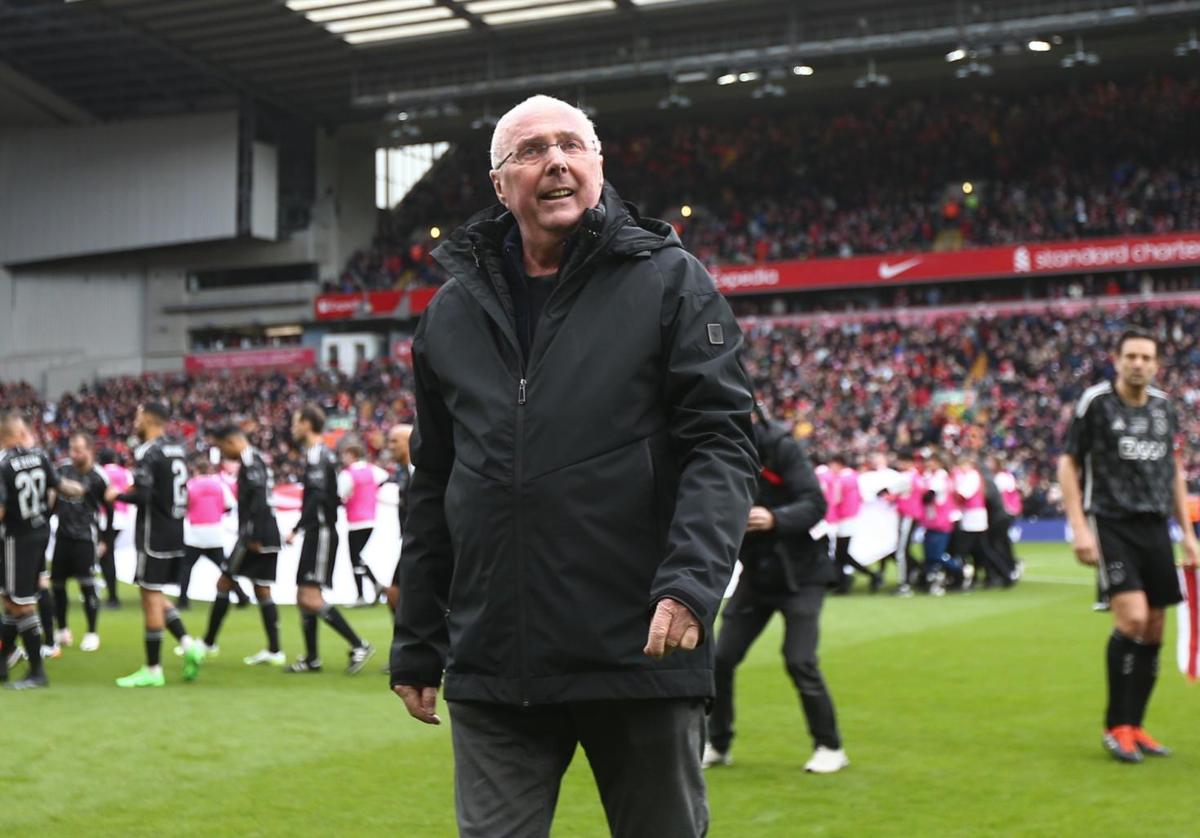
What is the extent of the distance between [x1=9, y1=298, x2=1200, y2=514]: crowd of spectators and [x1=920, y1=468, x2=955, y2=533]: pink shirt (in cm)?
1125

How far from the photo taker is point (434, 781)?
287 inches

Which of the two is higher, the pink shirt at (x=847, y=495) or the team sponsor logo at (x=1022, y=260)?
the team sponsor logo at (x=1022, y=260)

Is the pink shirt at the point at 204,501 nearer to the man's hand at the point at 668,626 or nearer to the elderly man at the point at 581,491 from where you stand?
the elderly man at the point at 581,491

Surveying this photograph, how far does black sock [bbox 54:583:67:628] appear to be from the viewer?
13844 mm

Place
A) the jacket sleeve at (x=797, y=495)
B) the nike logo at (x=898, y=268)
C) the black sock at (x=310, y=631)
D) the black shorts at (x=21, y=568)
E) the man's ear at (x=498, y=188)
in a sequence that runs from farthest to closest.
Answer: the nike logo at (x=898, y=268), the black sock at (x=310, y=631), the black shorts at (x=21, y=568), the jacket sleeve at (x=797, y=495), the man's ear at (x=498, y=188)

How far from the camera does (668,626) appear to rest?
2.87 meters

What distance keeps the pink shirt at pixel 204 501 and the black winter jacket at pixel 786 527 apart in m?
8.43

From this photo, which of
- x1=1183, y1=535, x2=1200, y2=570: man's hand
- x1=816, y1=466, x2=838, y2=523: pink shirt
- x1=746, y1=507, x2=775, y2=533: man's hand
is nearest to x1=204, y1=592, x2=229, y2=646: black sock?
x1=746, y1=507, x2=775, y2=533: man's hand

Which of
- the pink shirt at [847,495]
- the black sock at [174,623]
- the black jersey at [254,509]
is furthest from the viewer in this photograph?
the pink shirt at [847,495]

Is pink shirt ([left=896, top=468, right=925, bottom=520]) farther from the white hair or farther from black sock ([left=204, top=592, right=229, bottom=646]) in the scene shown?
the white hair

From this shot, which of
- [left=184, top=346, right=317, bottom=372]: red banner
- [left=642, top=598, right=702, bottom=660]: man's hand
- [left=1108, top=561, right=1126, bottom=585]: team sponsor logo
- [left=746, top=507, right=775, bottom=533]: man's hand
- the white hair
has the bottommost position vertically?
[left=1108, top=561, right=1126, bottom=585]: team sponsor logo

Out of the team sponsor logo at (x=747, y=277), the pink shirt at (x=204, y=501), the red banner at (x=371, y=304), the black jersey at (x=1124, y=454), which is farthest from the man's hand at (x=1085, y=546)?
the red banner at (x=371, y=304)

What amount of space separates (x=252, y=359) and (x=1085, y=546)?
48.8 meters

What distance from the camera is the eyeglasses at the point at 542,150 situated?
10.5ft
